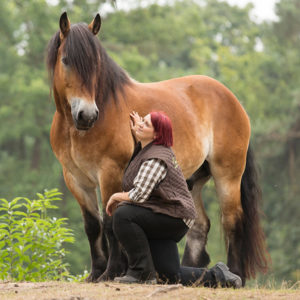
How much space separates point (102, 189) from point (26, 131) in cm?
1916

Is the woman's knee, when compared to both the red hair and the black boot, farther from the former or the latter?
the black boot

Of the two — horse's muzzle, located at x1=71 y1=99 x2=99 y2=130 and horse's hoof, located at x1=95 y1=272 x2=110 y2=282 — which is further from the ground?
horse's muzzle, located at x1=71 y1=99 x2=99 y2=130

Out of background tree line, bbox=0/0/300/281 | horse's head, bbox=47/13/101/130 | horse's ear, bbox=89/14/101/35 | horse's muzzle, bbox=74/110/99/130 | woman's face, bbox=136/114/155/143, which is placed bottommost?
background tree line, bbox=0/0/300/281

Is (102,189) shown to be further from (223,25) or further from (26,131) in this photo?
(223,25)

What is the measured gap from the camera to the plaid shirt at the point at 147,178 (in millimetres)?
4773

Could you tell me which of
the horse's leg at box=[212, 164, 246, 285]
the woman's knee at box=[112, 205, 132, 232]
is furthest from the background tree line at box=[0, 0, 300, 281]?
the woman's knee at box=[112, 205, 132, 232]

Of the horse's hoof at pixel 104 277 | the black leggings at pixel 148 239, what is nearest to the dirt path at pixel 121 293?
the black leggings at pixel 148 239

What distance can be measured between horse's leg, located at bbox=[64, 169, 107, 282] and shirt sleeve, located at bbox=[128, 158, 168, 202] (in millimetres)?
1140

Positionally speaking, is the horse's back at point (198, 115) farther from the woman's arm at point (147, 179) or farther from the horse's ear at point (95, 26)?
the woman's arm at point (147, 179)

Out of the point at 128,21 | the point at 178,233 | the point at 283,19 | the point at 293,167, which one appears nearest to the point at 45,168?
the point at 128,21

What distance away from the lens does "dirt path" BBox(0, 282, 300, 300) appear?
4367mm

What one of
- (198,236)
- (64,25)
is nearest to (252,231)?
(198,236)

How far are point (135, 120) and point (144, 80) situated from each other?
717 inches

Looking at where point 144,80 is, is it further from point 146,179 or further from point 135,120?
point 146,179
